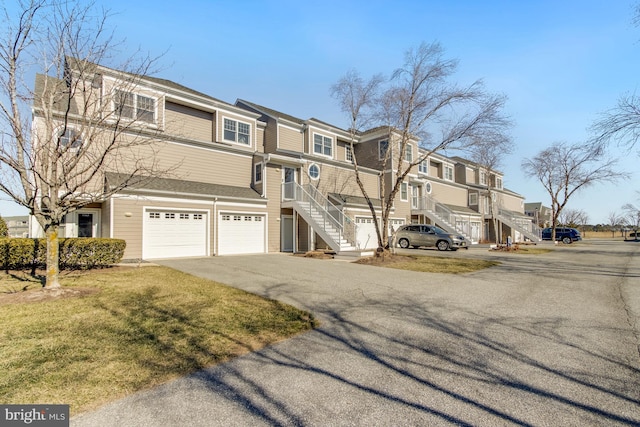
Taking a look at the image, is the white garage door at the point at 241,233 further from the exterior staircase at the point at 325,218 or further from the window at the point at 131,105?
the window at the point at 131,105

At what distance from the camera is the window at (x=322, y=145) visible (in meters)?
22.3

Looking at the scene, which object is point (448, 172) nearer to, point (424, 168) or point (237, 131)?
point (424, 168)

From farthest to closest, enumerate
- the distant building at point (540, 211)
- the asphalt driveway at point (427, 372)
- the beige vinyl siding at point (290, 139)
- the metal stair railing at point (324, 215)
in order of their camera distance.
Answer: the distant building at point (540, 211) → the beige vinyl siding at point (290, 139) → the metal stair railing at point (324, 215) → the asphalt driveway at point (427, 372)

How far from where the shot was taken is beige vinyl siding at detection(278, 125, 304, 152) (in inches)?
797

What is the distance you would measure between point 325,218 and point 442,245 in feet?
29.5

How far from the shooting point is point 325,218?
667 inches

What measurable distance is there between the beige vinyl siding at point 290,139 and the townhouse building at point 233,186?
7 centimetres

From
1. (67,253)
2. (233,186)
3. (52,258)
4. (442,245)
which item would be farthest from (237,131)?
(442,245)

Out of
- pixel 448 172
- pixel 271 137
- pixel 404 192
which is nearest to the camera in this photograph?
pixel 271 137

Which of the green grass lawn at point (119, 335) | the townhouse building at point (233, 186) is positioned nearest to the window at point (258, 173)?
the townhouse building at point (233, 186)

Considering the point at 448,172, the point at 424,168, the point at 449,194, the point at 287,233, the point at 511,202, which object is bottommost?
the point at 287,233

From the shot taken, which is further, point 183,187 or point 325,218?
point 325,218

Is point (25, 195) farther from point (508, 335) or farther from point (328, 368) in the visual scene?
point (508, 335)

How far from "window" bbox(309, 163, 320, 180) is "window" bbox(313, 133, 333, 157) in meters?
2.42
